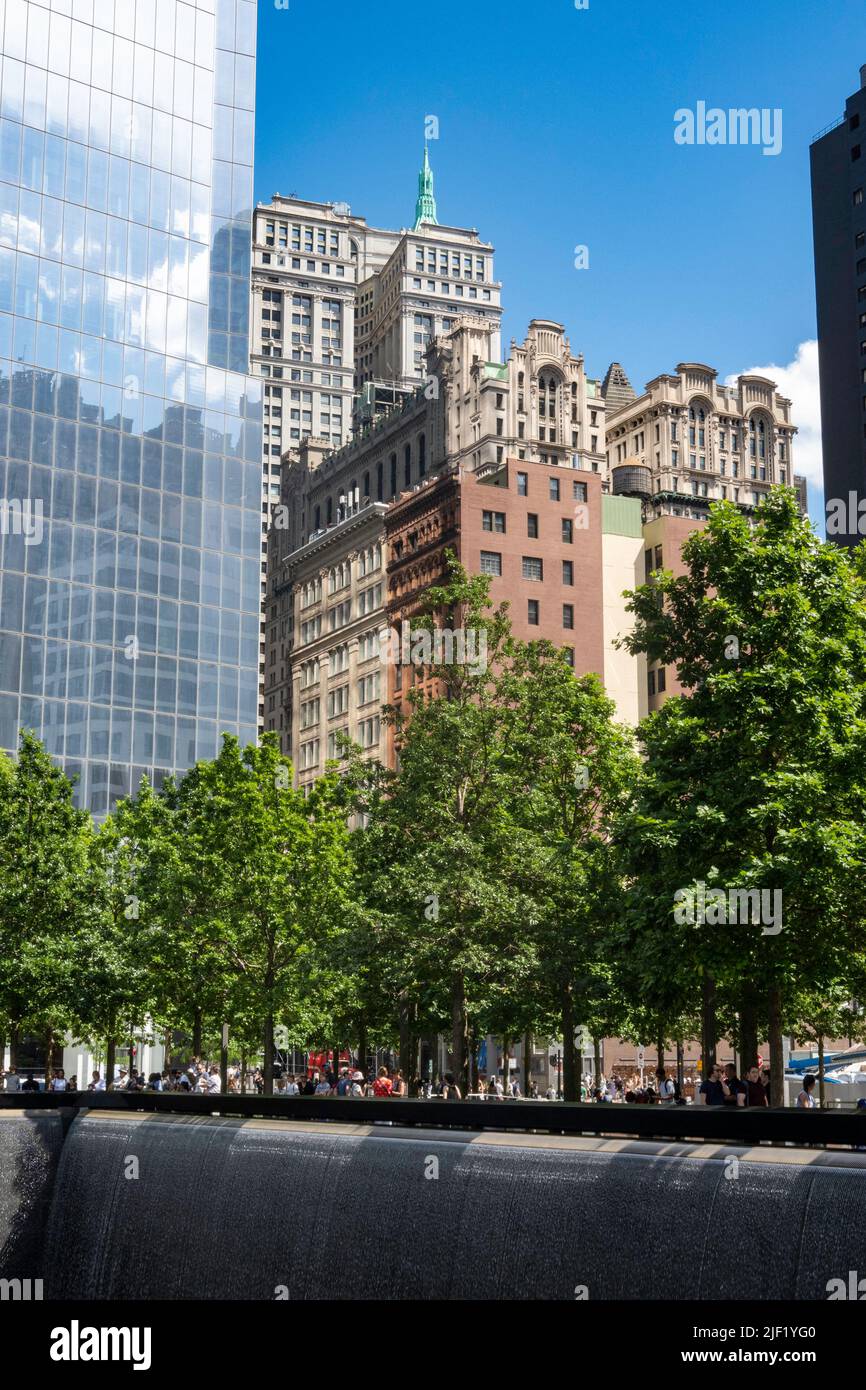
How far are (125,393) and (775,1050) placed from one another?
6267 centimetres

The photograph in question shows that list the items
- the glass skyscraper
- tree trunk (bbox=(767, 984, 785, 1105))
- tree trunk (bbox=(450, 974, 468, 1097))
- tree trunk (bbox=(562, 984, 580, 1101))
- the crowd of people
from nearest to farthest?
1. the crowd of people
2. tree trunk (bbox=(767, 984, 785, 1105))
3. tree trunk (bbox=(450, 974, 468, 1097))
4. tree trunk (bbox=(562, 984, 580, 1101))
5. the glass skyscraper

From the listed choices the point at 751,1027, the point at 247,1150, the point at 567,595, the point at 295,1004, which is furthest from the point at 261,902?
the point at 567,595

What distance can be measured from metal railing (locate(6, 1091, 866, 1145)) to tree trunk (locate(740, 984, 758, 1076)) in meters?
19.8

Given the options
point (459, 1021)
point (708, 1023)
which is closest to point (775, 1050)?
point (708, 1023)

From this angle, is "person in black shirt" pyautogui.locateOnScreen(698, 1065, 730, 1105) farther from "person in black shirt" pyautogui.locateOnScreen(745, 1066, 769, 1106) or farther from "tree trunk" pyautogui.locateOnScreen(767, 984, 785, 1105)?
"tree trunk" pyautogui.locateOnScreen(767, 984, 785, 1105)

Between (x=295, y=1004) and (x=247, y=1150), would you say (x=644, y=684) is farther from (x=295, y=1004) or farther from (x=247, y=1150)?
(x=247, y=1150)

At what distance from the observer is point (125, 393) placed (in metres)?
84.9

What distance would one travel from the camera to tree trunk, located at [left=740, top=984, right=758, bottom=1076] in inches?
1457

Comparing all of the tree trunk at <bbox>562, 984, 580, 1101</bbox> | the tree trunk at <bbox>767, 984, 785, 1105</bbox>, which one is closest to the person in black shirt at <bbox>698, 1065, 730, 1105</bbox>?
the tree trunk at <bbox>767, 984, 785, 1105</bbox>

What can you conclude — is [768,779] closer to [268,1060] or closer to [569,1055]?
[268,1060]

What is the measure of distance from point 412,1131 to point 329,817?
33264 mm

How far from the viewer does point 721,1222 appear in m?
12.2

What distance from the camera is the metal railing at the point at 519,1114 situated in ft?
40.9

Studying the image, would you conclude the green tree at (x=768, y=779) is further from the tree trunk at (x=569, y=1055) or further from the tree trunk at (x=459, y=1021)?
the tree trunk at (x=569, y=1055)
